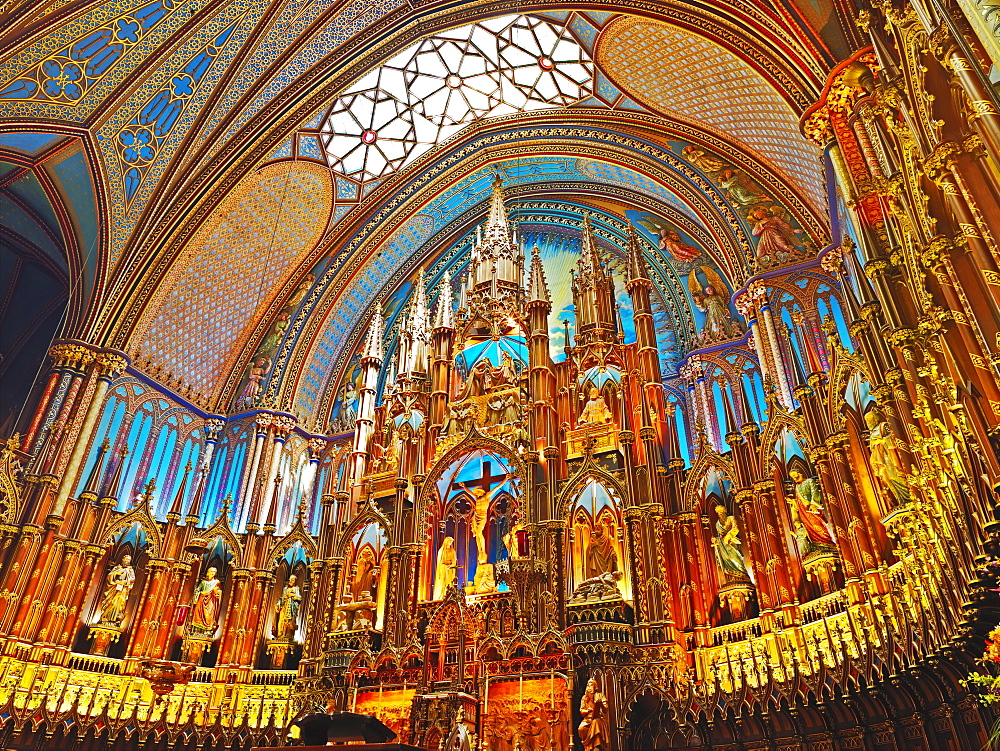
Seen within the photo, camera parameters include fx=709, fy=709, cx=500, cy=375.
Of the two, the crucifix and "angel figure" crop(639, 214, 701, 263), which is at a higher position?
"angel figure" crop(639, 214, 701, 263)

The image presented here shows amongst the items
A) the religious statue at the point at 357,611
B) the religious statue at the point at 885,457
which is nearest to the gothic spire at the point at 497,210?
the religious statue at the point at 357,611

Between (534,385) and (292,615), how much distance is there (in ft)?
27.9

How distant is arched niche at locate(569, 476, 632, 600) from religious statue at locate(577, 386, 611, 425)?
5.59 ft

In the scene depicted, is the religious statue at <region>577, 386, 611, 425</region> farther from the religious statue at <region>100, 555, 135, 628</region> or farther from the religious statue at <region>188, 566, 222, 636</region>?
the religious statue at <region>100, 555, 135, 628</region>

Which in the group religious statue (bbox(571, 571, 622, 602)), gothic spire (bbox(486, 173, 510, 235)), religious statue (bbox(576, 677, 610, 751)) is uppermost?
gothic spire (bbox(486, 173, 510, 235))

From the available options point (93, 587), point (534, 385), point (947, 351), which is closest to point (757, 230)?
point (534, 385)

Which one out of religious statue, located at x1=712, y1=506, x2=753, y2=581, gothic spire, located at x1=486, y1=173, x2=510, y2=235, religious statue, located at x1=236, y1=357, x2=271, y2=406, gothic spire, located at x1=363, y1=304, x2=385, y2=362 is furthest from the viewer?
gothic spire, located at x1=486, y1=173, x2=510, y2=235

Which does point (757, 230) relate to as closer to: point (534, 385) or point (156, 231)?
point (534, 385)

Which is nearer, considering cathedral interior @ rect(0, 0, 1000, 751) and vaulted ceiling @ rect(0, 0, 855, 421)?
cathedral interior @ rect(0, 0, 1000, 751)

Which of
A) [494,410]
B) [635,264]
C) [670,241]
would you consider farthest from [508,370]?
[670,241]

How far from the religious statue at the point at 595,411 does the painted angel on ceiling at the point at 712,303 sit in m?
3.24

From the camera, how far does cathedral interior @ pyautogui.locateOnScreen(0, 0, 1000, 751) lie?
29.7 feet

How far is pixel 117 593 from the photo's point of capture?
16.7 metres

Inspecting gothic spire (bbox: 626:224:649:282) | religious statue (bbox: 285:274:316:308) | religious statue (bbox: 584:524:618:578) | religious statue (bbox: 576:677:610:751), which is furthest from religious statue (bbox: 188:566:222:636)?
gothic spire (bbox: 626:224:649:282)
